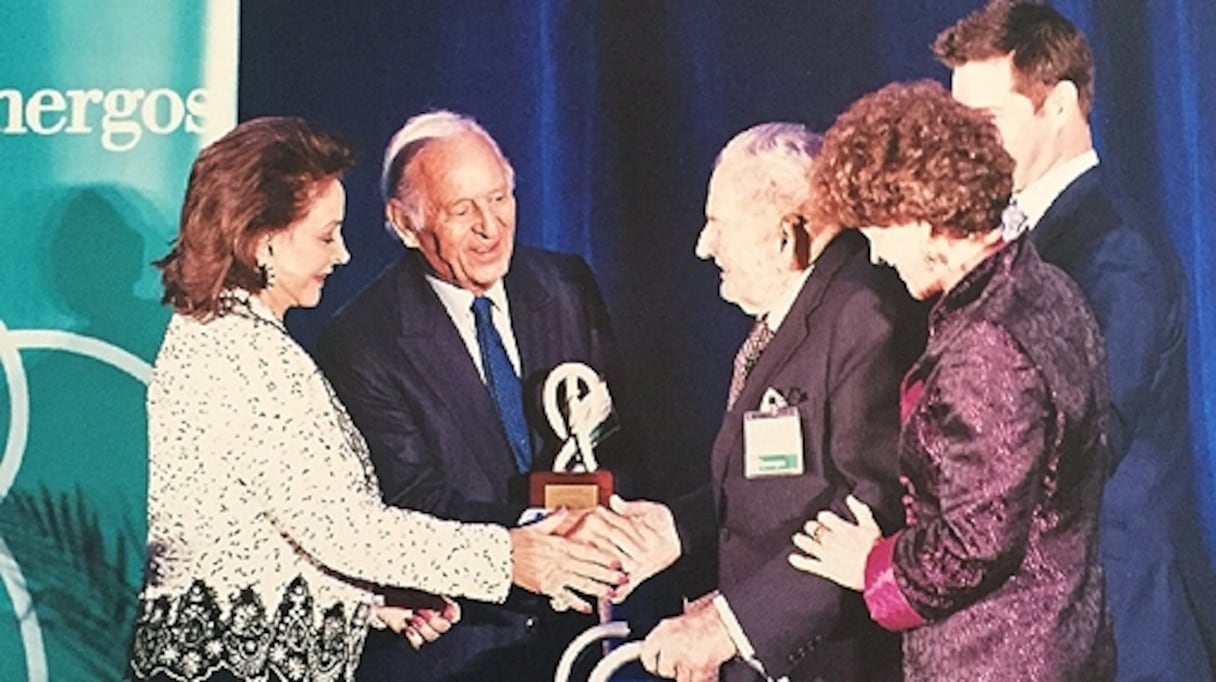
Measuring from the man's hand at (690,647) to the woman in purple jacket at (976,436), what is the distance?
19 cm

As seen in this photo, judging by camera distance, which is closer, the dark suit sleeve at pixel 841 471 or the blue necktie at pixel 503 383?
the dark suit sleeve at pixel 841 471

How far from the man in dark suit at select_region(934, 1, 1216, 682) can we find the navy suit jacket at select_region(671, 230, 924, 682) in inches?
12.3

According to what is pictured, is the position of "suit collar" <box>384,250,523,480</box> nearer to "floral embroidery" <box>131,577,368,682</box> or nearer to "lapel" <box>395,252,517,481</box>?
"lapel" <box>395,252,517,481</box>

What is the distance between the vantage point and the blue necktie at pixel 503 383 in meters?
3.02

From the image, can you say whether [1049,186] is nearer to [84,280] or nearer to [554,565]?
[554,565]

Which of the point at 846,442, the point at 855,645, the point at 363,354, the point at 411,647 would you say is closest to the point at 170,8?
the point at 363,354

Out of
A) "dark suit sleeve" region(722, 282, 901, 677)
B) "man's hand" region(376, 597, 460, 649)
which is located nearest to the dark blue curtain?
"dark suit sleeve" region(722, 282, 901, 677)

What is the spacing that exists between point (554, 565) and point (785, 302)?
0.61 metres

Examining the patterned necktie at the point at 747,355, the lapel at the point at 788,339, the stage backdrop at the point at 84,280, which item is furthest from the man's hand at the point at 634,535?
the stage backdrop at the point at 84,280

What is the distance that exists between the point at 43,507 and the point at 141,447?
21 cm

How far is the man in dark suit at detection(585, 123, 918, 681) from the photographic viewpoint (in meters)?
Result: 2.86

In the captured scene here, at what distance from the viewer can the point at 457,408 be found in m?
3.03

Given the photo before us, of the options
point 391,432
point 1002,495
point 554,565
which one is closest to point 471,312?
point 391,432

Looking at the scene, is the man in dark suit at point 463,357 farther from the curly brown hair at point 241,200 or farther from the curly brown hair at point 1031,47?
the curly brown hair at point 1031,47
